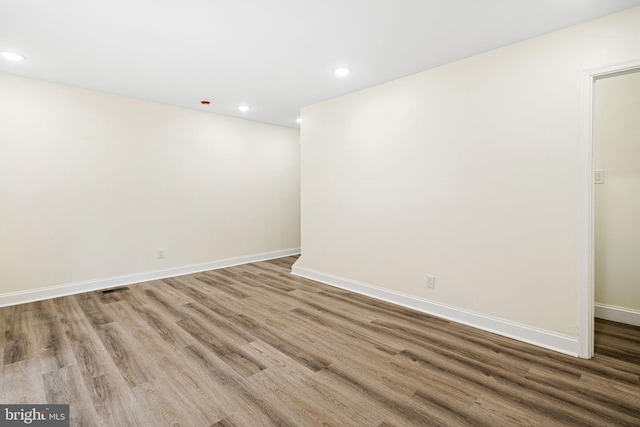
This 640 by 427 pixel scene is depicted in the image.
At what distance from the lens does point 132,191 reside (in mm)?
4160

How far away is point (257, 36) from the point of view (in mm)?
2484

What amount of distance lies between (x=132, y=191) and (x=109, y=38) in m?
2.21

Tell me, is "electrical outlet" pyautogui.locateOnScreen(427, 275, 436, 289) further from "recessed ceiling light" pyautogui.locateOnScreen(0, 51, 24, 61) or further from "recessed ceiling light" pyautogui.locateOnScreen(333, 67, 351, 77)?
"recessed ceiling light" pyautogui.locateOnScreen(0, 51, 24, 61)

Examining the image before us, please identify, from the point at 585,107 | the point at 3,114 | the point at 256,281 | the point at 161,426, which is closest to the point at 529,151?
the point at 585,107

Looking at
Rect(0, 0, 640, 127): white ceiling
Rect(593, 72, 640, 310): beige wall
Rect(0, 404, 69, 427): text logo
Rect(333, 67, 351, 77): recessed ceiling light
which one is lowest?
Rect(0, 404, 69, 427): text logo

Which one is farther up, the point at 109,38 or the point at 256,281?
the point at 109,38

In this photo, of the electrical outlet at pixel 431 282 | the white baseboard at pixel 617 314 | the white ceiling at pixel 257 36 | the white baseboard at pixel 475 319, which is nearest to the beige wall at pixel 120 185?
the white ceiling at pixel 257 36

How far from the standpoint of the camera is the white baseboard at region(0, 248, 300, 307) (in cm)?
338

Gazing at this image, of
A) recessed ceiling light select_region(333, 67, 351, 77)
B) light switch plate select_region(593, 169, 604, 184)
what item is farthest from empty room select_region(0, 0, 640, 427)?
recessed ceiling light select_region(333, 67, 351, 77)

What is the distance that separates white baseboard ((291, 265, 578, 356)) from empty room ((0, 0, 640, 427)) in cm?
2

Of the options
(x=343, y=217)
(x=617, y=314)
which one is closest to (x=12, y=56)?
(x=343, y=217)

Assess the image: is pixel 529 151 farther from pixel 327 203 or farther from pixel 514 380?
pixel 327 203

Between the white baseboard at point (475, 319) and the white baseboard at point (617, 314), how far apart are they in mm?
1083

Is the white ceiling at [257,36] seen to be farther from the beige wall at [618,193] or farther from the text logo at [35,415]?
the text logo at [35,415]
